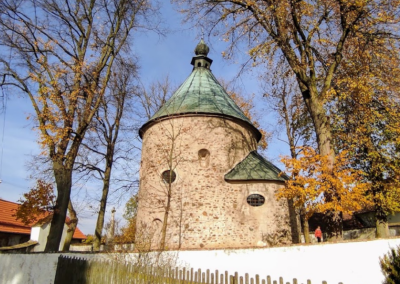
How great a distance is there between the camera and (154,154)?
571 inches

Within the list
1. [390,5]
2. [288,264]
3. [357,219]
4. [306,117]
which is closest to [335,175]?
[288,264]

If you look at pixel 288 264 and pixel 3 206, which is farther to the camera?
pixel 3 206

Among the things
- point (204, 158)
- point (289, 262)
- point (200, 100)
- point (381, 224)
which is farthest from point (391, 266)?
point (200, 100)

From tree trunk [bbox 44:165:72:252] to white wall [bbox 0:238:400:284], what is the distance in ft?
2.04

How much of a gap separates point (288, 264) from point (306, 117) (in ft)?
34.9

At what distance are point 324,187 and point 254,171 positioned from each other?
13.6 feet

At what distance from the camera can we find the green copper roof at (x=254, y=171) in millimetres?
13102

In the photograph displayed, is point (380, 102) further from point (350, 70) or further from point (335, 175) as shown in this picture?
point (335, 175)

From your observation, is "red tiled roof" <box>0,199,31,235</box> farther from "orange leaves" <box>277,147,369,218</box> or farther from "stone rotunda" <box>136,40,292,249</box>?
"orange leaves" <box>277,147,369,218</box>

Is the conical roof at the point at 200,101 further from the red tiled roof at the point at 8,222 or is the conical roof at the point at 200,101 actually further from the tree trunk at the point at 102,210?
the red tiled roof at the point at 8,222

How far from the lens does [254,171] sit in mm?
13438

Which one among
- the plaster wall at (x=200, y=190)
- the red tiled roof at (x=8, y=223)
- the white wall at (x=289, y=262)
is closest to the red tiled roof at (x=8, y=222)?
the red tiled roof at (x=8, y=223)

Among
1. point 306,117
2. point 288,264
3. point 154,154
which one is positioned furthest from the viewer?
point 306,117

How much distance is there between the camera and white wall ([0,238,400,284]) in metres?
7.37
